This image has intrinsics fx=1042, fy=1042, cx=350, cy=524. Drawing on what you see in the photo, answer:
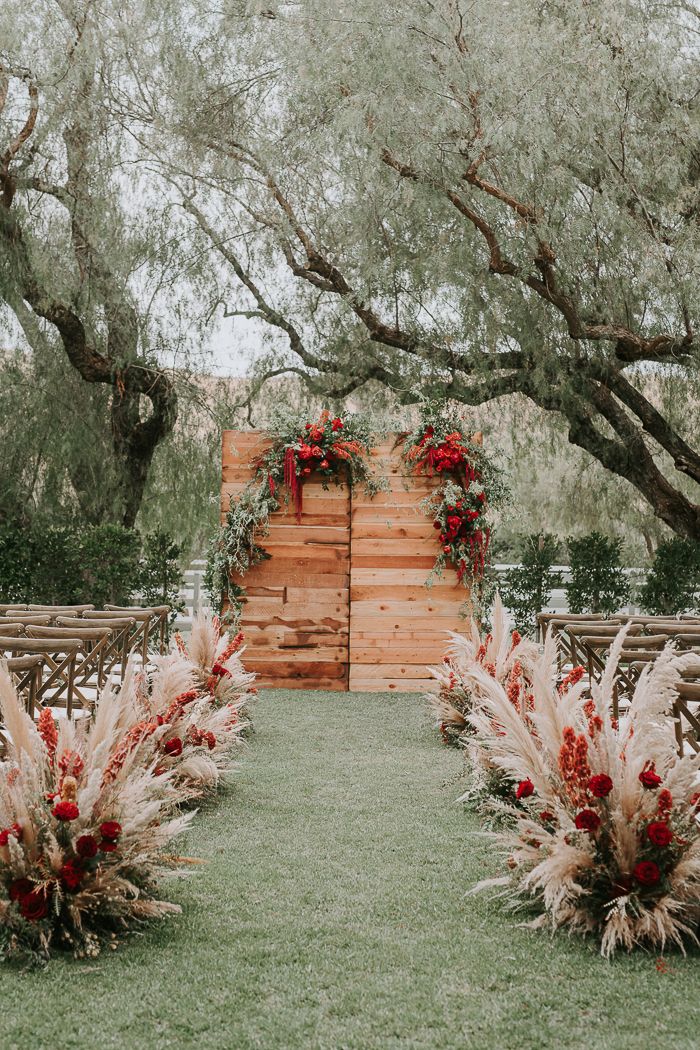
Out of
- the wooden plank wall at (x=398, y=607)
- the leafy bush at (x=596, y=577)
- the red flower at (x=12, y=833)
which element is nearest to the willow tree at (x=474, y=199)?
the leafy bush at (x=596, y=577)

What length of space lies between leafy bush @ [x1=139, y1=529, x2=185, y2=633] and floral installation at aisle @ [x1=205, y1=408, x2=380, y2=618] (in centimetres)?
220

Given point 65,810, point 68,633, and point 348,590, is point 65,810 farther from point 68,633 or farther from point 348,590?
point 348,590

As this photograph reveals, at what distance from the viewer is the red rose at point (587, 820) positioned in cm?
332

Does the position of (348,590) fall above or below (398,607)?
above

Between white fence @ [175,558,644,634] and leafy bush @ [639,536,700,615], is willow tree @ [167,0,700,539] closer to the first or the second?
leafy bush @ [639,536,700,615]

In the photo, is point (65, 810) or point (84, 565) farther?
point (84, 565)

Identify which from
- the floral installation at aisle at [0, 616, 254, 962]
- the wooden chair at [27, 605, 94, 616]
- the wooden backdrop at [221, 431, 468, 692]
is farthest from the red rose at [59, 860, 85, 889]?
the wooden backdrop at [221, 431, 468, 692]

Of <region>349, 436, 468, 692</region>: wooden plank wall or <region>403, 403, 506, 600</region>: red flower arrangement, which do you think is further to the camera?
<region>349, 436, 468, 692</region>: wooden plank wall

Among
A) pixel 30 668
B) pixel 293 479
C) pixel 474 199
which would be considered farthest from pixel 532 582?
pixel 30 668

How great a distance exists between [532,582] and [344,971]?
31.1 feet

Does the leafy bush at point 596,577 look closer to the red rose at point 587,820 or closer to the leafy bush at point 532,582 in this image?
the leafy bush at point 532,582

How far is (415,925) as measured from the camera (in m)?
3.48

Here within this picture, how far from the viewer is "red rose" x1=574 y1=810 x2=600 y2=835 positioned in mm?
3318

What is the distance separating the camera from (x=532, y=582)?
1229cm
